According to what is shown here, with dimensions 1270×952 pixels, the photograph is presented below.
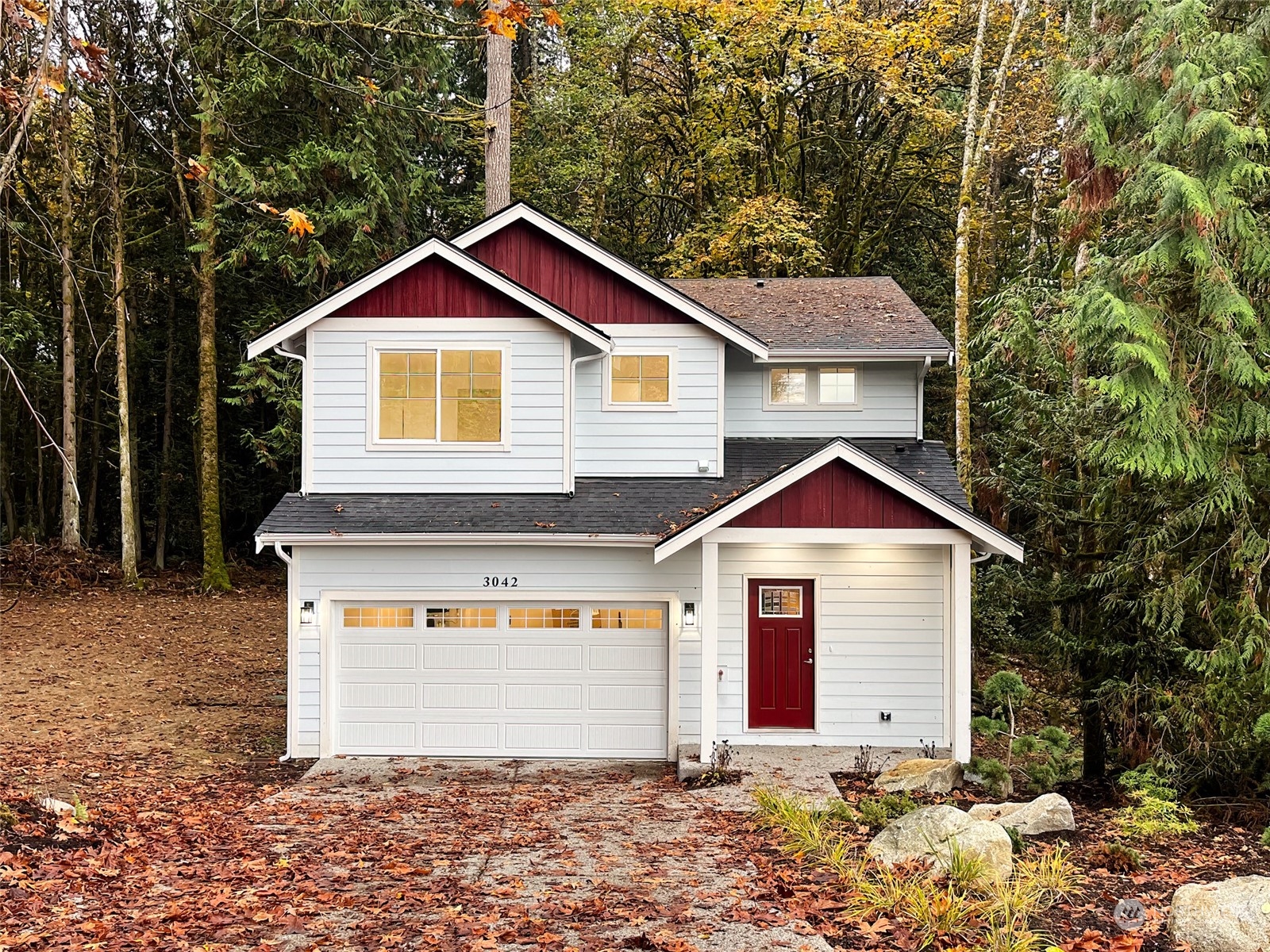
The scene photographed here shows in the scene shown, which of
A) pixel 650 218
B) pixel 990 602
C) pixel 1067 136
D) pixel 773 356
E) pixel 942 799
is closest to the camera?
pixel 942 799

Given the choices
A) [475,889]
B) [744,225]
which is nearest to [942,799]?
[475,889]

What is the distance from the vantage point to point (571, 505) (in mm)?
13539

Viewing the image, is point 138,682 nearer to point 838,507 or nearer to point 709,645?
point 709,645

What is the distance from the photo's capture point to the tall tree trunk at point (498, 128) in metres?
18.6

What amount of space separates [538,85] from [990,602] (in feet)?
49.6

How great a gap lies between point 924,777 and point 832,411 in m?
5.81

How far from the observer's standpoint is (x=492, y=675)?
1339 cm

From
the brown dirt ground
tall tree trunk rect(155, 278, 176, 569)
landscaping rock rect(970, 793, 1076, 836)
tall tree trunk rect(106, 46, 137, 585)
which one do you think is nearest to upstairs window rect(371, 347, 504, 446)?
the brown dirt ground

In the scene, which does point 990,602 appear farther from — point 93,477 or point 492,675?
point 93,477

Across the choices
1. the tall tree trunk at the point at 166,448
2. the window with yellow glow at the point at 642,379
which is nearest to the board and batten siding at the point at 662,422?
the window with yellow glow at the point at 642,379

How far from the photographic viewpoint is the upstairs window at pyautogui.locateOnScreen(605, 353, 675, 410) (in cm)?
1444

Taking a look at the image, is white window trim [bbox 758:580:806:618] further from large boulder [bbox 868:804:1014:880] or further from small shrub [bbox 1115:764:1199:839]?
large boulder [bbox 868:804:1014:880]

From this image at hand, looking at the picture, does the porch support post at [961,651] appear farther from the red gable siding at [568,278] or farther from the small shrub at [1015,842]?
the red gable siding at [568,278]

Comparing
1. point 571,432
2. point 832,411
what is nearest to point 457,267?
point 571,432
